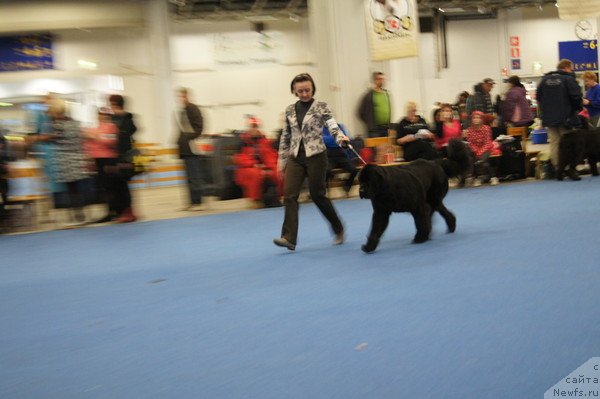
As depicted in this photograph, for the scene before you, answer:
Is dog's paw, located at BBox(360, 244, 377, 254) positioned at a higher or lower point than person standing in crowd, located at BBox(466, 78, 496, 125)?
lower

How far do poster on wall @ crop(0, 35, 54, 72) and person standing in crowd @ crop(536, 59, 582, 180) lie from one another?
1288cm

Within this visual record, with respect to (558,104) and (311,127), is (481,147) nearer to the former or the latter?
(558,104)

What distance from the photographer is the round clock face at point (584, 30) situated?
2500 cm

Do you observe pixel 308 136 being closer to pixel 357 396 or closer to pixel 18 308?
pixel 18 308

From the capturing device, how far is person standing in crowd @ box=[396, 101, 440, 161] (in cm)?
1020

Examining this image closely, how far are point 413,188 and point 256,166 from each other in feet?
14.2

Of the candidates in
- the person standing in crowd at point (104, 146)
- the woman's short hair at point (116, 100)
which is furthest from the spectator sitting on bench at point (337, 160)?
the person standing in crowd at point (104, 146)

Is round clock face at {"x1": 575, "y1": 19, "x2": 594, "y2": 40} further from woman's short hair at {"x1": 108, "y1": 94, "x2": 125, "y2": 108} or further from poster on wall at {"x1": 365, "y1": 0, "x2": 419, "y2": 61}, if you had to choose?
woman's short hair at {"x1": 108, "y1": 94, "x2": 125, "y2": 108}

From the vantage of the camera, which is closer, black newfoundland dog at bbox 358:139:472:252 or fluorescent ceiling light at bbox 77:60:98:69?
black newfoundland dog at bbox 358:139:472:252

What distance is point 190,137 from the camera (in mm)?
9977

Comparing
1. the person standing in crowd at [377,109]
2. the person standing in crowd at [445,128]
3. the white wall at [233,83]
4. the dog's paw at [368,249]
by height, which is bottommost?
the dog's paw at [368,249]

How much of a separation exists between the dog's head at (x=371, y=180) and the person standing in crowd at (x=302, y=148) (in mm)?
565

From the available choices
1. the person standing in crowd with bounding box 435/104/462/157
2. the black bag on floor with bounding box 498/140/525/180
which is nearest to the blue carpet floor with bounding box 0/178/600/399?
the person standing in crowd with bounding box 435/104/462/157

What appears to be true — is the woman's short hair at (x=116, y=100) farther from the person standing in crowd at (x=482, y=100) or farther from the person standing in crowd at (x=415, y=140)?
the person standing in crowd at (x=482, y=100)
